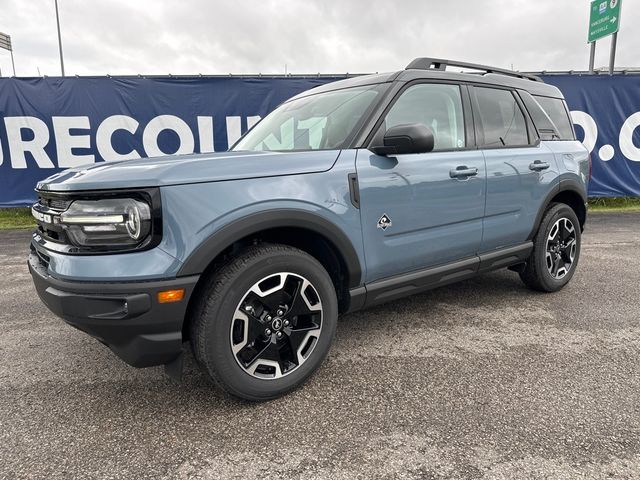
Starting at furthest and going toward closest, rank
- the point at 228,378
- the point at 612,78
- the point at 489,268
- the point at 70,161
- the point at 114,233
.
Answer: the point at 612,78 < the point at 70,161 < the point at 489,268 < the point at 228,378 < the point at 114,233

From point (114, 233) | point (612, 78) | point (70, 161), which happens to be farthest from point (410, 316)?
point (612, 78)

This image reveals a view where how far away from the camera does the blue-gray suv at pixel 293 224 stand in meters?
1.95

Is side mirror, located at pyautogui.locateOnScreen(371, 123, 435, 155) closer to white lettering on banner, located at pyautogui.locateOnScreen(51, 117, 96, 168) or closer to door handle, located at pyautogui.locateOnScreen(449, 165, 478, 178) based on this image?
door handle, located at pyautogui.locateOnScreen(449, 165, 478, 178)

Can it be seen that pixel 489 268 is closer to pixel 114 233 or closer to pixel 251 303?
pixel 251 303

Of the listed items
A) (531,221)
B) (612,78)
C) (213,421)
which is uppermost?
(612,78)

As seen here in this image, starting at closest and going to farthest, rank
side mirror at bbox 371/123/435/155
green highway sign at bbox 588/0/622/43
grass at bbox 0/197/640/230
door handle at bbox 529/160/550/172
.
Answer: side mirror at bbox 371/123/435/155 → door handle at bbox 529/160/550/172 → grass at bbox 0/197/640/230 → green highway sign at bbox 588/0/622/43

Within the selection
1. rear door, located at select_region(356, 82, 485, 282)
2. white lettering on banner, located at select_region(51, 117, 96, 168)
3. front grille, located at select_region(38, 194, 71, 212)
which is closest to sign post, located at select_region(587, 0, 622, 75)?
rear door, located at select_region(356, 82, 485, 282)

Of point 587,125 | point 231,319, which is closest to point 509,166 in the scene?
point 231,319

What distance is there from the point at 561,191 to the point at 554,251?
54cm

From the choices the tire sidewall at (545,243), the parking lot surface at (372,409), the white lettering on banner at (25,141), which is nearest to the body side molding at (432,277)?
the tire sidewall at (545,243)

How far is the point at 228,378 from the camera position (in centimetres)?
214

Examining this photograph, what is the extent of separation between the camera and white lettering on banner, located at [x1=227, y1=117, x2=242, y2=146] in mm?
8477

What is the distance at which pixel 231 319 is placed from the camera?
212 centimetres

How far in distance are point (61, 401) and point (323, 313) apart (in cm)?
148
